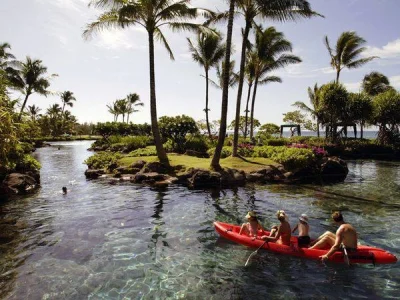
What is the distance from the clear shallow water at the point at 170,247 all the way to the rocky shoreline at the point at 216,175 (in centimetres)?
206

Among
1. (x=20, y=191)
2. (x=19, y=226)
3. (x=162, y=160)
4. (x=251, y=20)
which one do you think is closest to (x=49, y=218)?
(x=19, y=226)

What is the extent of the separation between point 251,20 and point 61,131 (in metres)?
76.5

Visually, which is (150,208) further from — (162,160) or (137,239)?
(162,160)

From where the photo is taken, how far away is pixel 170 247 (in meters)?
10.7

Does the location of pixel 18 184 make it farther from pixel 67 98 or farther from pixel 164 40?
pixel 67 98

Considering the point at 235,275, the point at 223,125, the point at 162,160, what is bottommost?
the point at 235,275

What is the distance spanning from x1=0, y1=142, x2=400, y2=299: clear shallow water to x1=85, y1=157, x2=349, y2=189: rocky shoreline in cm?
206

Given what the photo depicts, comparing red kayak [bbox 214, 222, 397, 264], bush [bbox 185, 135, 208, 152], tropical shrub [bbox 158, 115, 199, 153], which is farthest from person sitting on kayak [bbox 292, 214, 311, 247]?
bush [bbox 185, 135, 208, 152]

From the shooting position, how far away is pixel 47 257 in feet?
32.4

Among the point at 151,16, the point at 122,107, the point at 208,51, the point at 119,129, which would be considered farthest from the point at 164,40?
the point at 122,107

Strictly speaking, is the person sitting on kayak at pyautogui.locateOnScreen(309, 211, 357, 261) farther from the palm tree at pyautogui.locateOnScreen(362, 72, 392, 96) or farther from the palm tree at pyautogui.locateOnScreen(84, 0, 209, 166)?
the palm tree at pyautogui.locateOnScreen(362, 72, 392, 96)

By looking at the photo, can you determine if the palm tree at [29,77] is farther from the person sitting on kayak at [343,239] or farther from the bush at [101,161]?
the person sitting on kayak at [343,239]

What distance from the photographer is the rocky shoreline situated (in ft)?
69.6

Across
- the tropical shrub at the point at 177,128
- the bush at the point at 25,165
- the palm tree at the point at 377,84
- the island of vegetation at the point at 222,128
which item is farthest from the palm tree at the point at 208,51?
the palm tree at the point at 377,84
